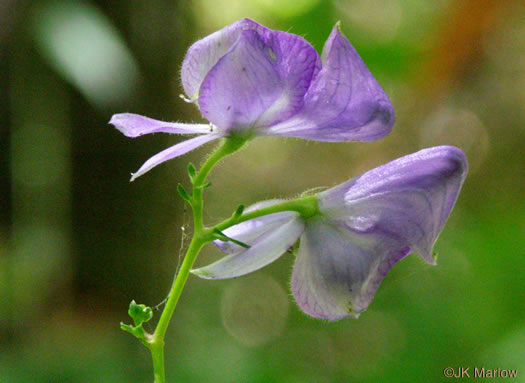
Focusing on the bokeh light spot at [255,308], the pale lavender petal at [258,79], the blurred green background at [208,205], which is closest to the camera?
the pale lavender petal at [258,79]

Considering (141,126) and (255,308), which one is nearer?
(141,126)

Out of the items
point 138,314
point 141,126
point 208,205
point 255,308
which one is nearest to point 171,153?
point 141,126

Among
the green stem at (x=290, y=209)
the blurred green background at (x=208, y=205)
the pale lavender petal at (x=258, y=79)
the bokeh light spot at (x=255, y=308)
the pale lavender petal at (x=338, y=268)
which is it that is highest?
the pale lavender petal at (x=258, y=79)

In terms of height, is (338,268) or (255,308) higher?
(338,268)

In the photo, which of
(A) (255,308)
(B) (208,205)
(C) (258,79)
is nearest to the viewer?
(C) (258,79)

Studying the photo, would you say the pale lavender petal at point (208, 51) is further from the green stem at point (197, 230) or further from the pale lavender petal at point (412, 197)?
the pale lavender petal at point (412, 197)

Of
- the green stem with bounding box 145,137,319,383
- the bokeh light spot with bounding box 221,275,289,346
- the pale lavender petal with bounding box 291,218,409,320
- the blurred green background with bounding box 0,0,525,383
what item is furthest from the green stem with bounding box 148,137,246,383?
the bokeh light spot with bounding box 221,275,289,346

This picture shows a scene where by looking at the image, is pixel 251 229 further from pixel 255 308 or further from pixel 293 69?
pixel 255 308

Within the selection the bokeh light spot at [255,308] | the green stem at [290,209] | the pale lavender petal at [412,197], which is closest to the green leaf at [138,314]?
the green stem at [290,209]
